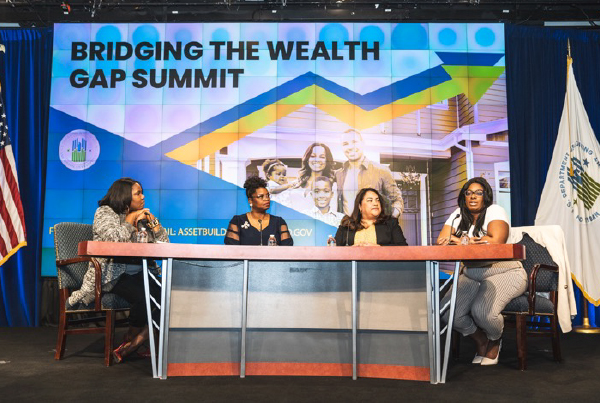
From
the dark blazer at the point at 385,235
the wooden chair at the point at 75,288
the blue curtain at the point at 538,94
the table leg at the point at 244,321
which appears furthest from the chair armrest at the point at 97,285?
the blue curtain at the point at 538,94

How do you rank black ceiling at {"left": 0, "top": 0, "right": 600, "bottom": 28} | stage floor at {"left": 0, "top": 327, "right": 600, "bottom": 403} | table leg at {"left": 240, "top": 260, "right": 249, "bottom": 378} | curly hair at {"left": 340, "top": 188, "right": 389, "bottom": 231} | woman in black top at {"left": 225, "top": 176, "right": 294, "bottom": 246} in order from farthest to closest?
black ceiling at {"left": 0, "top": 0, "right": 600, "bottom": 28} → woman in black top at {"left": 225, "top": 176, "right": 294, "bottom": 246} → curly hair at {"left": 340, "top": 188, "right": 389, "bottom": 231} → table leg at {"left": 240, "top": 260, "right": 249, "bottom": 378} → stage floor at {"left": 0, "top": 327, "right": 600, "bottom": 403}

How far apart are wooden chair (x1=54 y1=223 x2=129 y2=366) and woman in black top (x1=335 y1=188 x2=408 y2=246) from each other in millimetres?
1551

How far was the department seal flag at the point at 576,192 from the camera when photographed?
20.3 ft

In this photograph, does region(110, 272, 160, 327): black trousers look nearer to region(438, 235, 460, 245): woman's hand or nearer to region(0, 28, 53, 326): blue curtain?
region(438, 235, 460, 245): woman's hand

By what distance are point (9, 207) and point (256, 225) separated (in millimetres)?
3021

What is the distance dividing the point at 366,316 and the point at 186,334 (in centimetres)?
97

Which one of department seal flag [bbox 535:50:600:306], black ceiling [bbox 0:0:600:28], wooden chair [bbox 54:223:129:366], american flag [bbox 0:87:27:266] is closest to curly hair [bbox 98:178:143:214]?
wooden chair [bbox 54:223:129:366]

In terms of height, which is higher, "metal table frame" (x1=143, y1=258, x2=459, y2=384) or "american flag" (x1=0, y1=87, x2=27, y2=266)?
"american flag" (x1=0, y1=87, x2=27, y2=266)

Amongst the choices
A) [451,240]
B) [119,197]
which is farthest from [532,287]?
[119,197]

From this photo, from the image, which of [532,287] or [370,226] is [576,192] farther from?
[370,226]

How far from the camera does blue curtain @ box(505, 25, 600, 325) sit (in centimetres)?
636

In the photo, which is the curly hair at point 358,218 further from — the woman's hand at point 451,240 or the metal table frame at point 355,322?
the metal table frame at point 355,322

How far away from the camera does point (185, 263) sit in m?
3.27

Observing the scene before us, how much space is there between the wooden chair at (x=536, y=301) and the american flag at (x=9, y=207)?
4.78m
